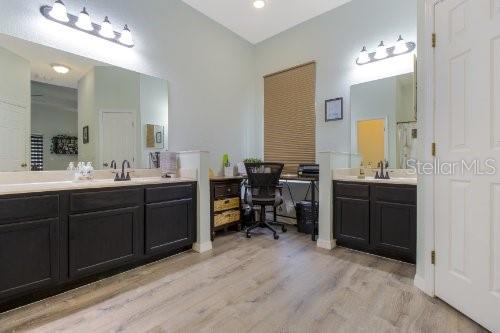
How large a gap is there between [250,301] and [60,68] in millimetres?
2729

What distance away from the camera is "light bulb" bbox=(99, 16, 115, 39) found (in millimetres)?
2580

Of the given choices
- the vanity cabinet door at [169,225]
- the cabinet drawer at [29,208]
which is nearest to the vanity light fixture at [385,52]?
the vanity cabinet door at [169,225]

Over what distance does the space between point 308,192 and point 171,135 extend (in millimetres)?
2201

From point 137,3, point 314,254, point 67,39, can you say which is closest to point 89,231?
point 67,39

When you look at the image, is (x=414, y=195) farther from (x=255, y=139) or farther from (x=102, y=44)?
(x=102, y=44)

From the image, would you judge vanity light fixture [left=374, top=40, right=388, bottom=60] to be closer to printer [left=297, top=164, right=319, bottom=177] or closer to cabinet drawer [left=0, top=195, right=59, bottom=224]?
printer [left=297, top=164, right=319, bottom=177]

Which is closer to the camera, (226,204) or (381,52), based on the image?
(381,52)

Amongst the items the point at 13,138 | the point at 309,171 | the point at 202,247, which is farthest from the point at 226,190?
the point at 13,138

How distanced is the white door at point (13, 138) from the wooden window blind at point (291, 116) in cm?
321

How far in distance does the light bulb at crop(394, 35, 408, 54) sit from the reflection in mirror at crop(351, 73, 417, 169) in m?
0.30

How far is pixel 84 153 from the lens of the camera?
2518mm

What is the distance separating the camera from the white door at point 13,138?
2029mm

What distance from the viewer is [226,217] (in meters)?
3.45

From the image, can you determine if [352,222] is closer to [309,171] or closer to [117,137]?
[309,171]
